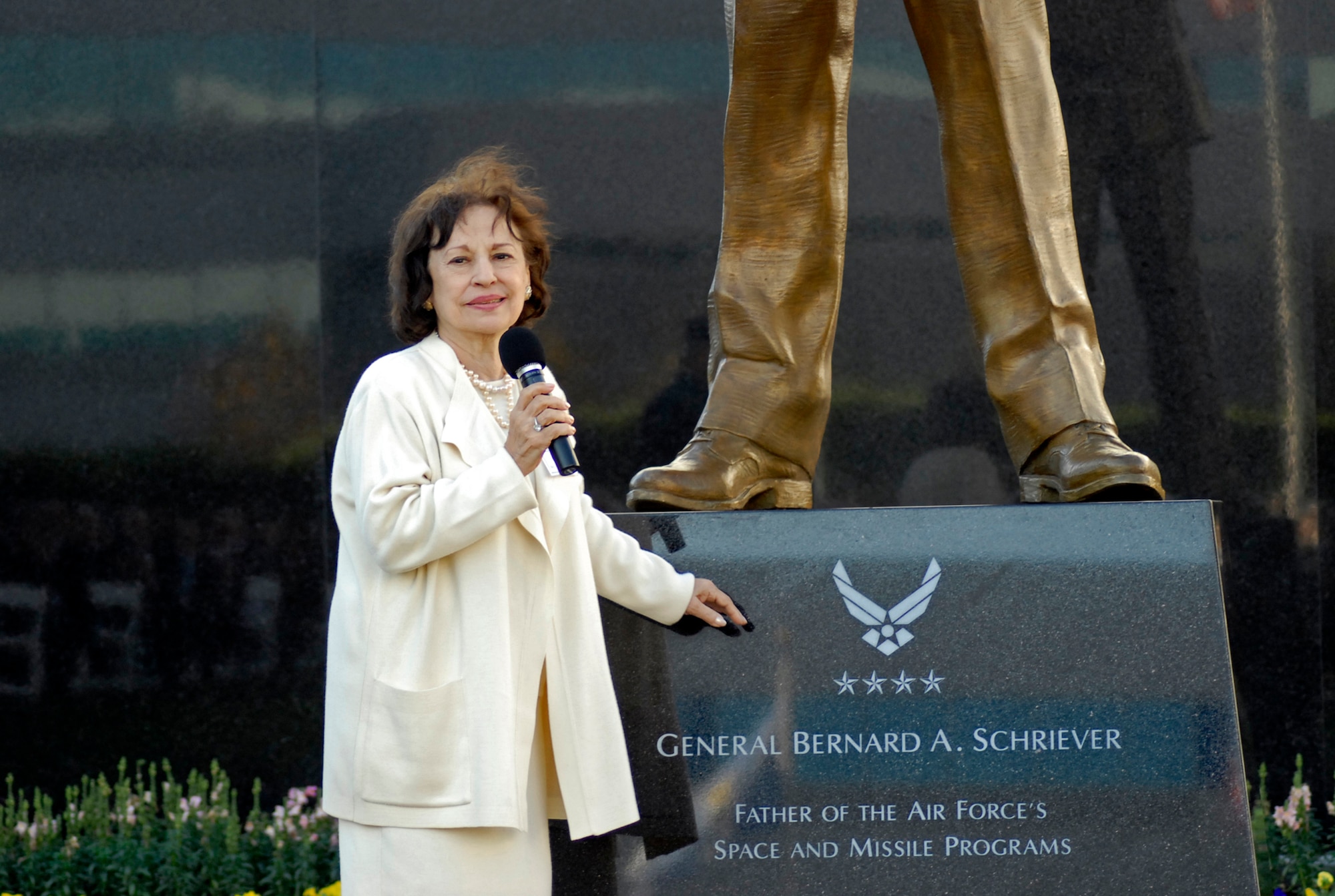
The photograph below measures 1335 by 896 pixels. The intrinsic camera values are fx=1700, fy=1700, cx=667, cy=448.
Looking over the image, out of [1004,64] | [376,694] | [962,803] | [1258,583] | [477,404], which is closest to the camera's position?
[376,694]

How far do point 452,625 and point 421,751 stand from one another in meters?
0.19

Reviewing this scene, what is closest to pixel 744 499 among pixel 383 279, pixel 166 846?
pixel 166 846

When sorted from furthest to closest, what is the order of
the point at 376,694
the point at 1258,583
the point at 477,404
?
the point at 1258,583 → the point at 477,404 → the point at 376,694

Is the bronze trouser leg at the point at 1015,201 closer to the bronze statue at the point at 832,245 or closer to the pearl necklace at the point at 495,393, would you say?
the bronze statue at the point at 832,245

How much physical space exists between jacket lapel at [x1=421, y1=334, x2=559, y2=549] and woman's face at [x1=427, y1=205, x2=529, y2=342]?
0.07 m

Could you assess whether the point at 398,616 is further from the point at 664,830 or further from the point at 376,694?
the point at 664,830

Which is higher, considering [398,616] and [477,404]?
[477,404]

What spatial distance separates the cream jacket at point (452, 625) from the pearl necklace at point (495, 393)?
3 centimetres

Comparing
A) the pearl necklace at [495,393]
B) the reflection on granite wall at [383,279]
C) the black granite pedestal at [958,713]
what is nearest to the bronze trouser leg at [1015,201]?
the black granite pedestal at [958,713]

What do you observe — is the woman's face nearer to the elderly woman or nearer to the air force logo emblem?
the elderly woman

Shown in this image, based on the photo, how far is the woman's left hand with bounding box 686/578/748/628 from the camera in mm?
2926

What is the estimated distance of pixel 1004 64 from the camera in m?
3.23

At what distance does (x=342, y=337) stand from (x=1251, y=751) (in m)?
3.06

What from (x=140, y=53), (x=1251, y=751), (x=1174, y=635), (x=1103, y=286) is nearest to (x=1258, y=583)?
(x=1251, y=751)
